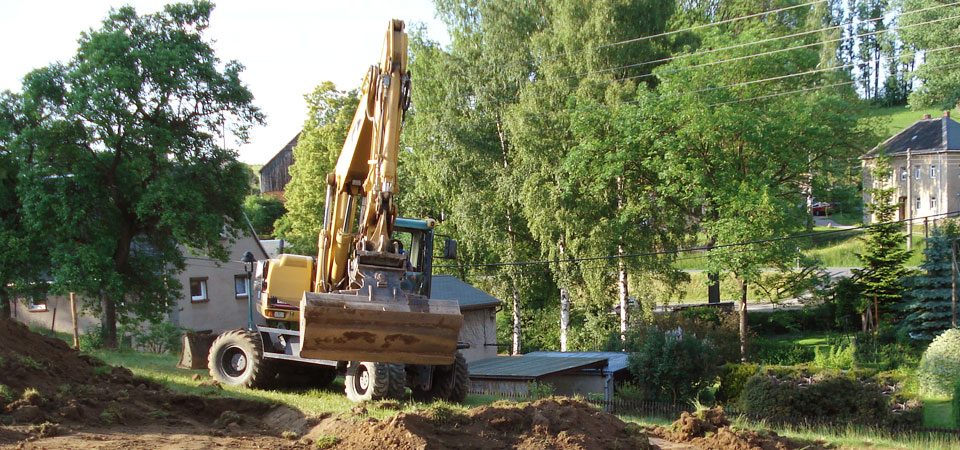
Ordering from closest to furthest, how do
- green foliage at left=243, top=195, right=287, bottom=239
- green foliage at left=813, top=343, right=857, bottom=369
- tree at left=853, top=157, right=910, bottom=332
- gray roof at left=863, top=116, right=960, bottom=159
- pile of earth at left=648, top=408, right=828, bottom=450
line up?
pile of earth at left=648, top=408, right=828, bottom=450
green foliage at left=813, top=343, right=857, bottom=369
tree at left=853, top=157, right=910, bottom=332
gray roof at left=863, top=116, right=960, bottom=159
green foliage at left=243, top=195, right=287, bottom=239

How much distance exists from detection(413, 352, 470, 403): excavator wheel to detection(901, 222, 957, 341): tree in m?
24.0

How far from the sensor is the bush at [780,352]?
31875 mm

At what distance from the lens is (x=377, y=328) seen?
33.9 ft

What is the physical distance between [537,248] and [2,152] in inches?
804

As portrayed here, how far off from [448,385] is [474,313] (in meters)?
17.6

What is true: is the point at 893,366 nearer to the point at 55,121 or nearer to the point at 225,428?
the point at 225,428

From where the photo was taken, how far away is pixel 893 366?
29703 millimetres

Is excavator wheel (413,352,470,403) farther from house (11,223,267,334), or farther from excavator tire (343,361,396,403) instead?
house (11,223,267,334)

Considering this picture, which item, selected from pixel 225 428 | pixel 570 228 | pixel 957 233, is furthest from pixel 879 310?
pixel 225 428

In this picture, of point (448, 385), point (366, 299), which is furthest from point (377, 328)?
point (448, 385)

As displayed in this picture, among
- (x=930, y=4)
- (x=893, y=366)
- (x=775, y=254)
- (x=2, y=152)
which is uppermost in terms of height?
(x=930, y=4)

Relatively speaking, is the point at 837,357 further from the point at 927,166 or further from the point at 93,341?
the point at 927,166

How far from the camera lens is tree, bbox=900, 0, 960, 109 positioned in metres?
54.3

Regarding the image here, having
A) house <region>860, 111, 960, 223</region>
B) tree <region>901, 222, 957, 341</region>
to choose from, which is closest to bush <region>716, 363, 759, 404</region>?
tree <region>901, 222, 957, 341</region>
